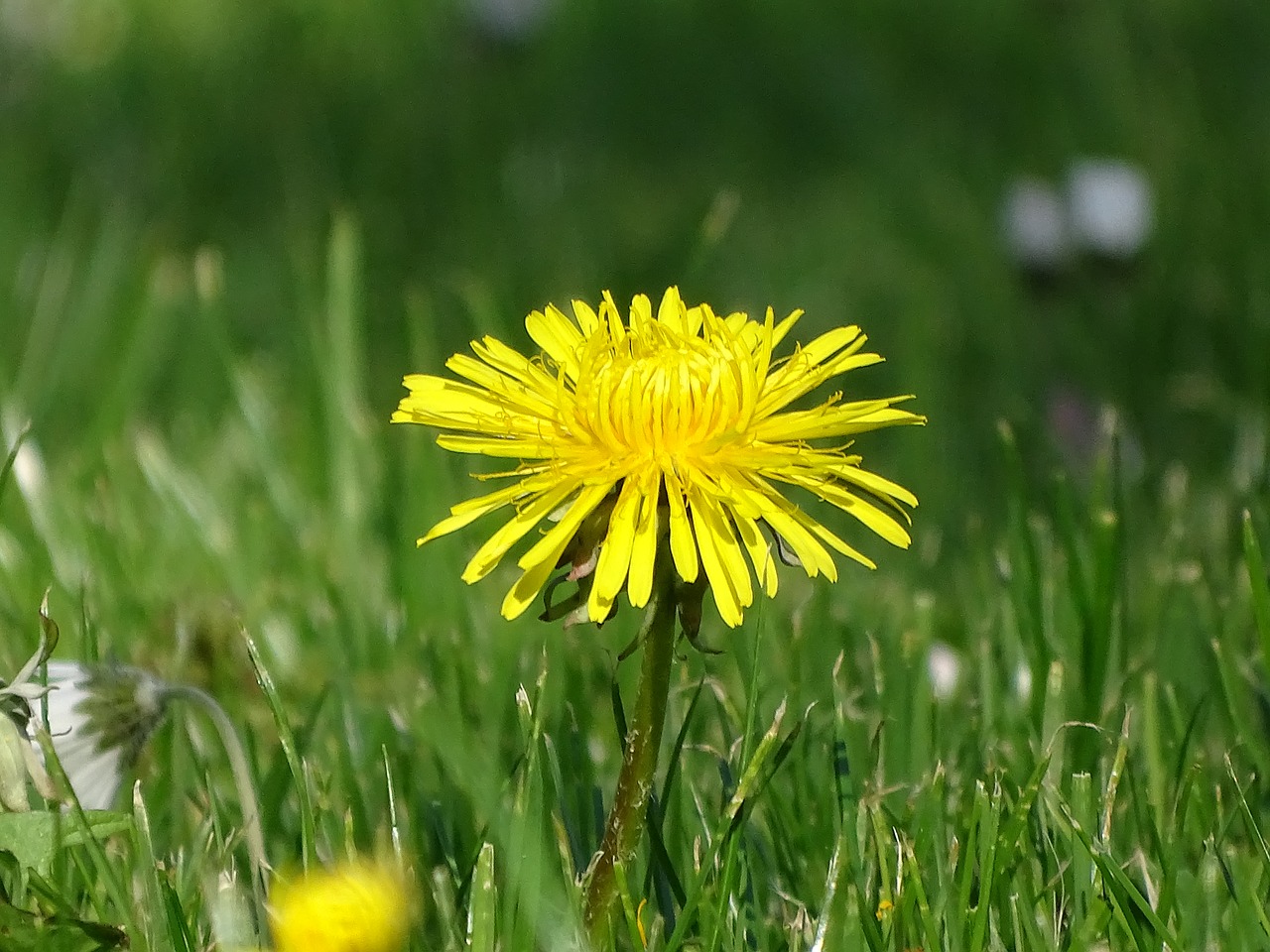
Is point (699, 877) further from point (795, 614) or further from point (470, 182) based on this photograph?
point (470, 182)

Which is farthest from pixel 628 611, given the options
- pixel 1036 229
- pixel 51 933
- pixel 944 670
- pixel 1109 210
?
pixel 1109 210

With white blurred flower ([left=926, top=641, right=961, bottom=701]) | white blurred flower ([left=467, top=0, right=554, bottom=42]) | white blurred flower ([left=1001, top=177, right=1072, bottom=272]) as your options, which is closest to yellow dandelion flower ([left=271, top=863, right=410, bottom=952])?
white blurred flower ([left=926, top=641, right=961, bottom=701])

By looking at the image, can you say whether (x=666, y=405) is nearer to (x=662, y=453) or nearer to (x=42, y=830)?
(x=662, y=453)

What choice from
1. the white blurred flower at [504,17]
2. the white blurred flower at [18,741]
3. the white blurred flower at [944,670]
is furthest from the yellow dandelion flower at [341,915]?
the white blurred flower at [504,17]

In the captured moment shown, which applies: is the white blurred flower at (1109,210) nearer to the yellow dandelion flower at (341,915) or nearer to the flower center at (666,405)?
the flower center at (666,405)

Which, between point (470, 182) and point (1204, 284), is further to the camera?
point (470, 182)

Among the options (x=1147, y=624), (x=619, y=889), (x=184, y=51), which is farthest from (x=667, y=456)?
(x=184, y=51)
